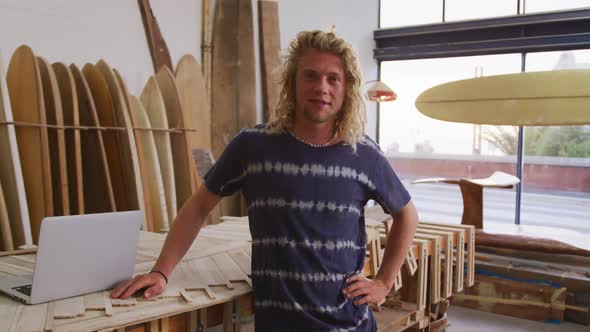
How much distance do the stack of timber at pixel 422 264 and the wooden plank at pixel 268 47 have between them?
360 cm

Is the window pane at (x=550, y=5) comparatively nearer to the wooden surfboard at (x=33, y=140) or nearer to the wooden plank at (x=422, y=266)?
the wooden plank at (x=422, y=266)

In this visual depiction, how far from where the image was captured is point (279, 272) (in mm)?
1553

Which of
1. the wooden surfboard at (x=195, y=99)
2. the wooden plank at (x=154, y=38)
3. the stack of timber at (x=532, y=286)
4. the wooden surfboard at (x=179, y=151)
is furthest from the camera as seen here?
the wooden surfboard at (x=195, y=99)

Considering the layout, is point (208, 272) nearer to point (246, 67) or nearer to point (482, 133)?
point (246, 67)

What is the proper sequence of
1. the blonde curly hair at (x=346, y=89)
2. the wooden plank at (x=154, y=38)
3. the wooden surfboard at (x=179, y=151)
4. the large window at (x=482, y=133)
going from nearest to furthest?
the blonde curly hair at (x=346, y=89) < the wooden surfboard at (x=179, y=151) < the wooden plank at (x=154, y=38) < the large window at (x=482, y=133)

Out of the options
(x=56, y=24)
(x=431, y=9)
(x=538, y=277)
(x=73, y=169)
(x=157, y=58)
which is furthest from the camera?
(x=431, y=9)

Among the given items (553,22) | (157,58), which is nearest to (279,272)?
(157,58)

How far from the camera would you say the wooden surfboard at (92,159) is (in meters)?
3.25

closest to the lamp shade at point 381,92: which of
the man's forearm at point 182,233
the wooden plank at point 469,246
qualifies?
the wooden plank at point 469,246

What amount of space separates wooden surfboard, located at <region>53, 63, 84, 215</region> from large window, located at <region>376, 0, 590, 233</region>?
5.97 meters

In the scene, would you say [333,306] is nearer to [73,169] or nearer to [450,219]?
[73,169]

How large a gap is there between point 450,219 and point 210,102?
513cm

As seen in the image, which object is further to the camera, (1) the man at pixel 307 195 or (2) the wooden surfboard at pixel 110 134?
(2) the wooden surfboard at pixel 110 134

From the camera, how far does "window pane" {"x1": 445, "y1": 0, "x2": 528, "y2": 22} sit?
761 centimetres
